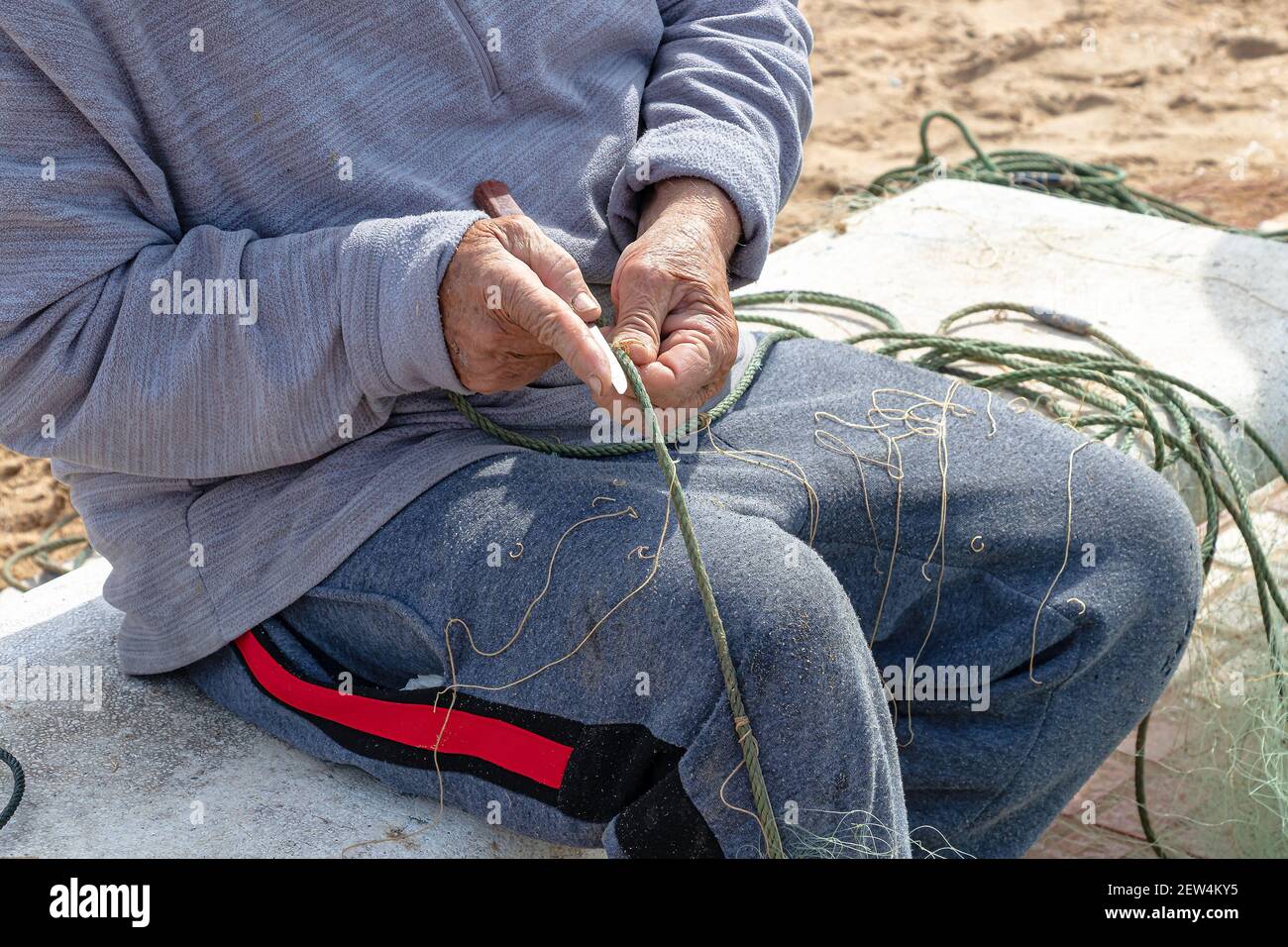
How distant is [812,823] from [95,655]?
1030mm

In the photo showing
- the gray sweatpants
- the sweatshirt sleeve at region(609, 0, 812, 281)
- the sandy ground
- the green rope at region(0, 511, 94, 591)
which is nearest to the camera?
the gray sweatpants

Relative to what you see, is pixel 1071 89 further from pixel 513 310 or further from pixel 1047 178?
pixel 513 310

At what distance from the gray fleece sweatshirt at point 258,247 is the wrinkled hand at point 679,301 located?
0.07 meters

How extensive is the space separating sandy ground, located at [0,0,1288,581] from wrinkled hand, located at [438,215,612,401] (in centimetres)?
306

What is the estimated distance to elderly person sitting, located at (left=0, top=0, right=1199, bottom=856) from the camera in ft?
4.59

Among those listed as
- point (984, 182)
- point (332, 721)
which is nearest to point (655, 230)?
point (332, 721)

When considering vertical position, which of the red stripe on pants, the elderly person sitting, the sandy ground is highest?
the elderly person sitting

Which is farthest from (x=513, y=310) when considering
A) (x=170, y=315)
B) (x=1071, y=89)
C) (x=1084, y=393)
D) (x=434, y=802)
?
(x=1071, y=89)

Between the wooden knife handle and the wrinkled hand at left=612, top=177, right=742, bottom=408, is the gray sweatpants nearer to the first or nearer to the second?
the wrinkled hand at left=612, top=177, right=742, bottom=408

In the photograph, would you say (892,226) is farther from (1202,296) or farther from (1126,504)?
(1126,504)

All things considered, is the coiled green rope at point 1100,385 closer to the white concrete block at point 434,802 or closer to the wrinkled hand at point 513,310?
the white concrete block at point 434,802

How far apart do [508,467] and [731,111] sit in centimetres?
62

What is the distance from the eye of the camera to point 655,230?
164cm

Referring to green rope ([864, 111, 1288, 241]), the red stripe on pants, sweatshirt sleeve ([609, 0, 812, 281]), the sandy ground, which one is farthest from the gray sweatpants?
the sandy ground
